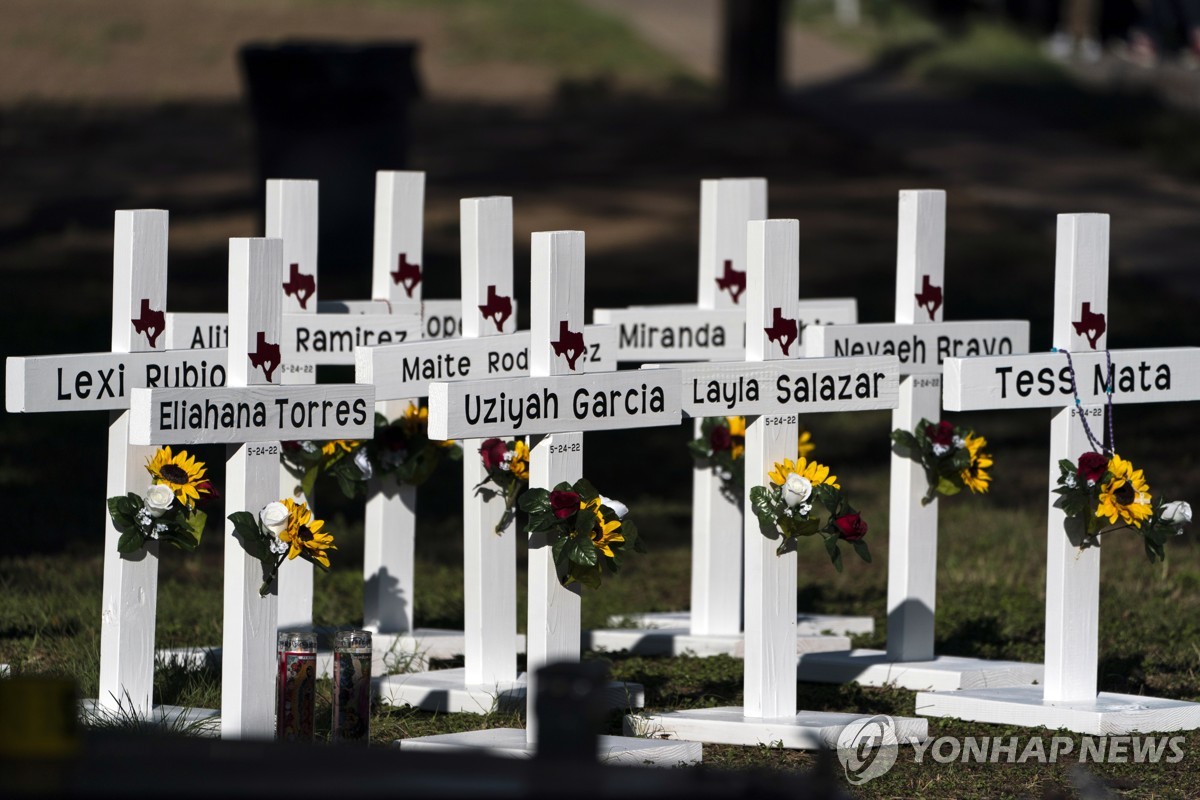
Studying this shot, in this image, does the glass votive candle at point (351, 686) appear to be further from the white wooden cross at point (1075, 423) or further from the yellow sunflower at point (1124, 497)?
the yellow sunflower at point (1124, 497)

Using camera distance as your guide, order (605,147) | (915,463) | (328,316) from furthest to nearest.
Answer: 1. (605,147)
2. (915,463)
3. (328,316)

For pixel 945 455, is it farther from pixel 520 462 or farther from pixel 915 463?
pixel 520 462

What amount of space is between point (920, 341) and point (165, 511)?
248 cm

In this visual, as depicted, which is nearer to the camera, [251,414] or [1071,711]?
[251,414]

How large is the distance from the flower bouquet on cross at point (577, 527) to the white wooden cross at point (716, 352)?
4.87 feet

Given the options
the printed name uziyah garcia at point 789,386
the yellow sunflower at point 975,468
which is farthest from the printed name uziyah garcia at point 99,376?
the yellow sunflower at point 975,468

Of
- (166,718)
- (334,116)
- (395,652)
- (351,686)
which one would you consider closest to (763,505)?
(351,686)

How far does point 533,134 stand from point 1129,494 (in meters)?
16.1

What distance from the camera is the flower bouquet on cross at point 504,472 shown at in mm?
6145

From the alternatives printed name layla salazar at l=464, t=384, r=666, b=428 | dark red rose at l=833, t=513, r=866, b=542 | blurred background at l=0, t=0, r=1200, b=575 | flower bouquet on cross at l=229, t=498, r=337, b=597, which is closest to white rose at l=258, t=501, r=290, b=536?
flower bouquet on cross at l=229, t=498, r=337, b=597

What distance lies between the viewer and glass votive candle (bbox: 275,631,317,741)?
5348 millimetres

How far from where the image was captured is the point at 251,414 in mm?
5262

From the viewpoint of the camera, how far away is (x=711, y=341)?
7.00m

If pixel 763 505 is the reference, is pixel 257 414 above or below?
above
